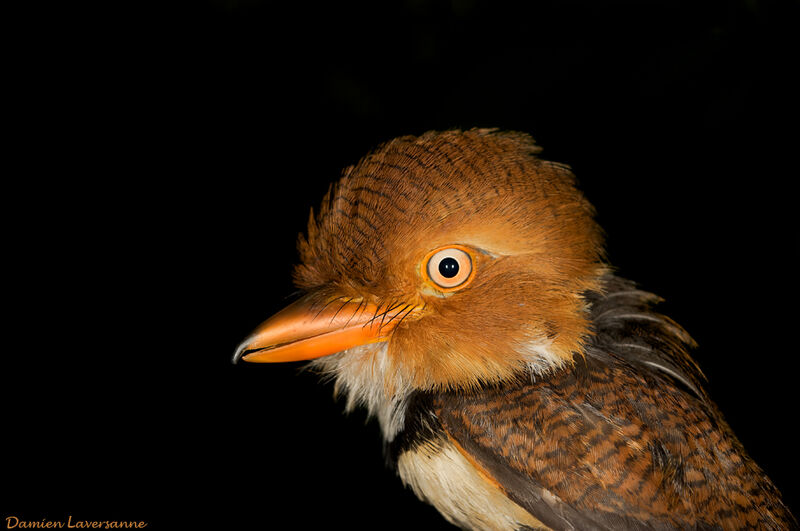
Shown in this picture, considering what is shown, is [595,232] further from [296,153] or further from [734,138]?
[296,153]

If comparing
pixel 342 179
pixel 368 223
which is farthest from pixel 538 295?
pixel 342 179

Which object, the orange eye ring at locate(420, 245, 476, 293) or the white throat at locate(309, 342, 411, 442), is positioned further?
the white throat at locate(309, 342, 411, 442)

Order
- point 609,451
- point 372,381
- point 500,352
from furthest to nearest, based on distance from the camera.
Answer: point 372,381
point 500,352
point 609,451

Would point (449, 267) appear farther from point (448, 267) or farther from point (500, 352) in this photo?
point (500, 352)

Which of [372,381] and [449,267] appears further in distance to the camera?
[372,381]
